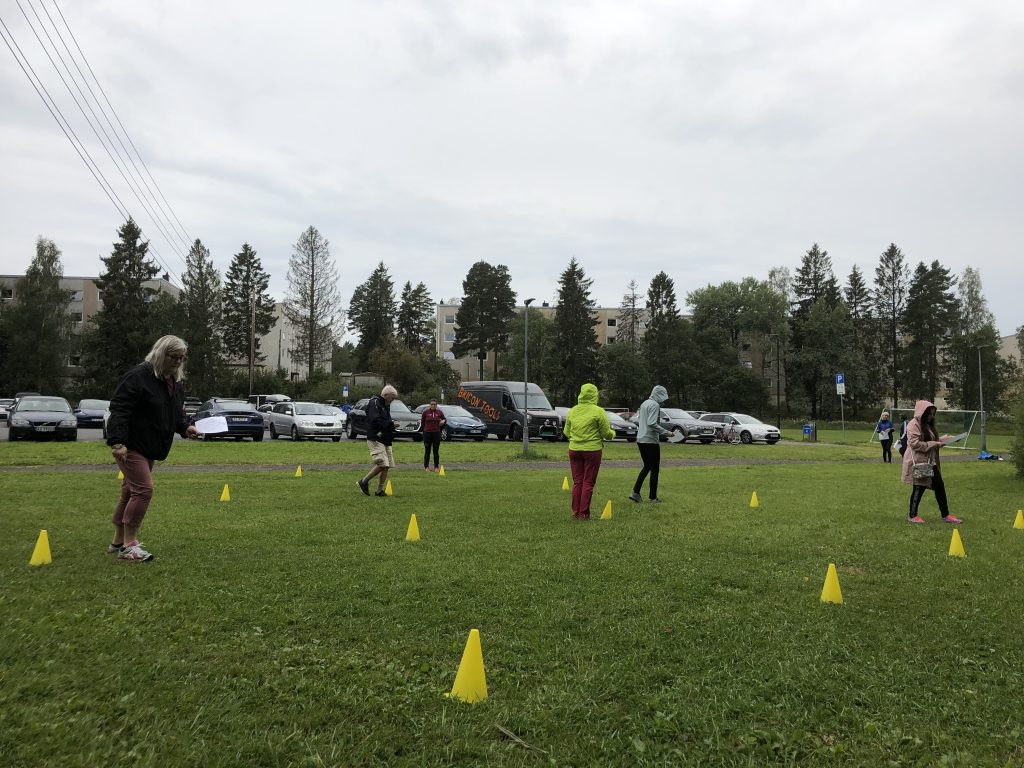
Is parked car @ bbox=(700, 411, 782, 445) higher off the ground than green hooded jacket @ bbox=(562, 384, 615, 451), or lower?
lower

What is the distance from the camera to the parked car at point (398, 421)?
1081 inches

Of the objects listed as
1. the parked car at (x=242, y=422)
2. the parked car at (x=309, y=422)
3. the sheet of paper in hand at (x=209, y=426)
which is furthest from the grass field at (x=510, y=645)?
the parked car at (x=309, y=422)

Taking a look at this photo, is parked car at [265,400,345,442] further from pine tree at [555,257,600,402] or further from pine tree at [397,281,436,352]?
pine tree at [397,281,436,352]

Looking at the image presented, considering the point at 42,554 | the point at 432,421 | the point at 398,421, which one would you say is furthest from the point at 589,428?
the point at 398,421

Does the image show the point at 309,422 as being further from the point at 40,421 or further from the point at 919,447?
the point at 919,447

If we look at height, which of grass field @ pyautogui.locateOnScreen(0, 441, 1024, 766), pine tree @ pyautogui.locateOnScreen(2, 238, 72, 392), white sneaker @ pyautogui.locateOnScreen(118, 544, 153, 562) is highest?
pine tree @ pyautogui.locateOnScreen(2, 238, 72, 392)

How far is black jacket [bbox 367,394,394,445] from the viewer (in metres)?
10.6

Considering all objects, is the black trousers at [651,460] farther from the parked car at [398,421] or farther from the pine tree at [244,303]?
the pine tree at [244,303]

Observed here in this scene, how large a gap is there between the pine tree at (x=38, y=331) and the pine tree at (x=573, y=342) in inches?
1859

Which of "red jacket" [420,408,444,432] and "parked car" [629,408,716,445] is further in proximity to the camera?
"parked car" [629,408,716,445]

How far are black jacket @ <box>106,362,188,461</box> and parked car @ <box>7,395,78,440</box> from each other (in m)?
20.9

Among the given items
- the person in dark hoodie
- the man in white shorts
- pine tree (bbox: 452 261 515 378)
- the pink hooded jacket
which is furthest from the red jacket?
pine tree (bbox: 452 261 515 378)

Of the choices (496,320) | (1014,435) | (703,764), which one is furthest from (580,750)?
(496,320)

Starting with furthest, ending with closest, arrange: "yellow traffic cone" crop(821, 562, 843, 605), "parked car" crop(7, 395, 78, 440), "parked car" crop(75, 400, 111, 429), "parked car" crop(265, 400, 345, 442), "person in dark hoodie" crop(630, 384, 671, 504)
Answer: "parked car" crop(75, 400, 111, 429), "parked car" crop(265, 400, 345, 442), "parked car" crop(7, 395, 78, 440), "person in dark hoodie" crop(630, 384, 671, 504), "yellow traffic cone" crop(821, 562, 843, 605)
